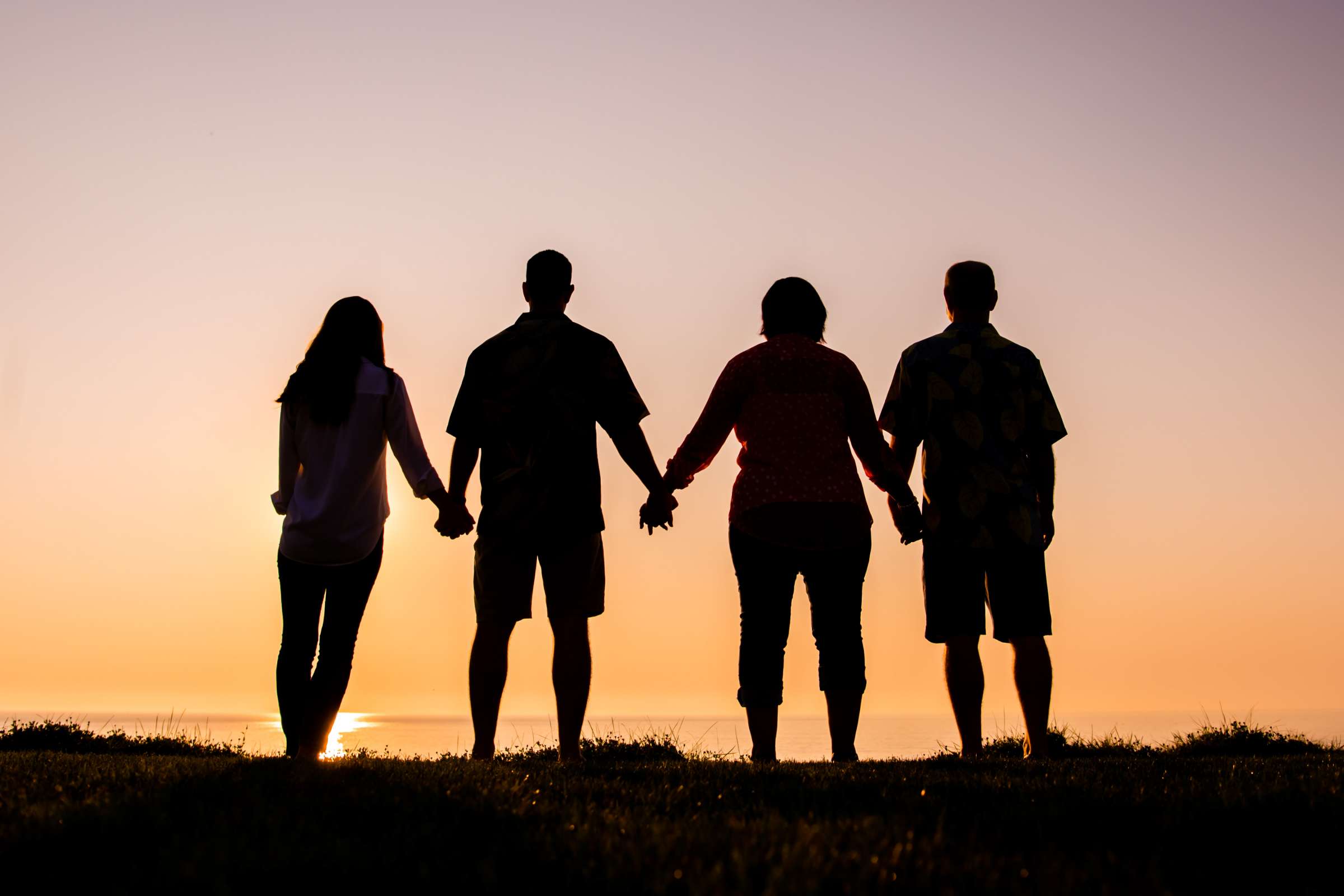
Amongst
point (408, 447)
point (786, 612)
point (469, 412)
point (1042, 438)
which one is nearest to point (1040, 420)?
point (1042, 438)

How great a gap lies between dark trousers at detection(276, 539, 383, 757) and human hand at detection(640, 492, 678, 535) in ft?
5.85

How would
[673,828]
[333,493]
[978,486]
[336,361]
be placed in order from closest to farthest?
[673,828] → [333,493] → [336,361] → [978,486]

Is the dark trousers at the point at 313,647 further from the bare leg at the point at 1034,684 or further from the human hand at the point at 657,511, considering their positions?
the bare leg at the point at 1034,684

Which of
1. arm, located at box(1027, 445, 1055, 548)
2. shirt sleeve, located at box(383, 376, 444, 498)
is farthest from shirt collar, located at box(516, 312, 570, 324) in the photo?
arm, located at box(1027, 445, 1055, 548)

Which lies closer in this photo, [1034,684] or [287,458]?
[287,458]

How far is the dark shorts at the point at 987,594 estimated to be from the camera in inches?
261

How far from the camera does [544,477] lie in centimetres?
659

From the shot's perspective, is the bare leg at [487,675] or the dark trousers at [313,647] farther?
the bare leg at [487,675]

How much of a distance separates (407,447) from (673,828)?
347cm

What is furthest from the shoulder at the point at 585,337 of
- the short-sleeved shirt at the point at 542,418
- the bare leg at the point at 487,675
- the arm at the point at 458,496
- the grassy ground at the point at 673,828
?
the grassy ground at the point at 673,828

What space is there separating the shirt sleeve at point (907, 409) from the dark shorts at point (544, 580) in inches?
81.3

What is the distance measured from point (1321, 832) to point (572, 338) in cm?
465

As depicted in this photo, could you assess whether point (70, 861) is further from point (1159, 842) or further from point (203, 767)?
point (1159, 842)

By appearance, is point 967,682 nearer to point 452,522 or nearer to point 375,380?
point 452,522
